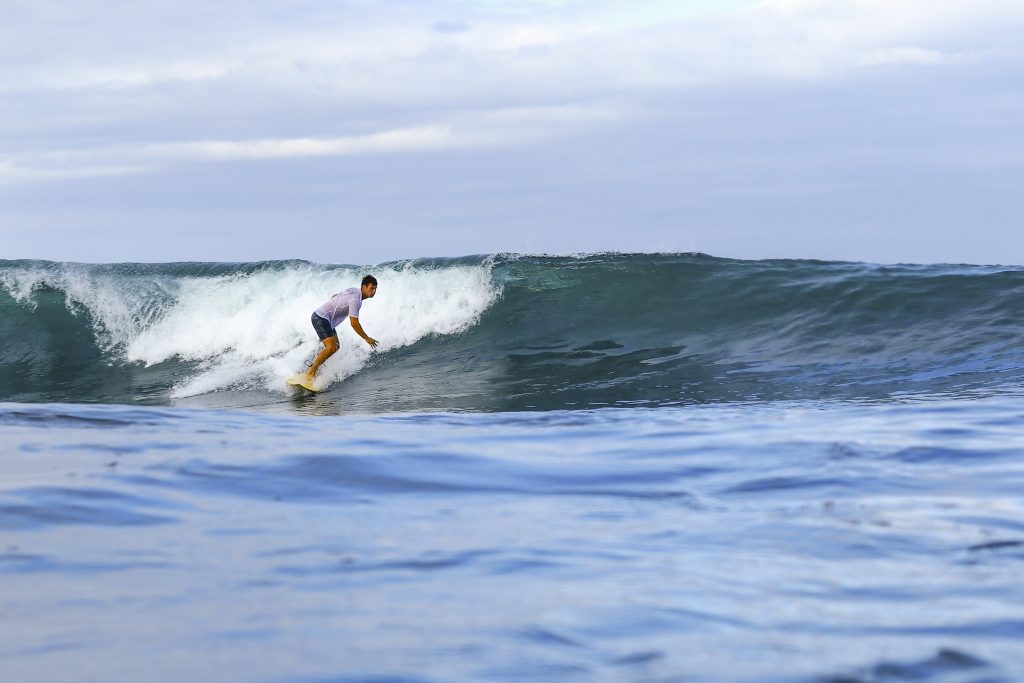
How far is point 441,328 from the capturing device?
51.1 ft

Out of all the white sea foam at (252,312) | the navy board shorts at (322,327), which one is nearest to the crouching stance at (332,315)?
the navy board shorts at (322,327)

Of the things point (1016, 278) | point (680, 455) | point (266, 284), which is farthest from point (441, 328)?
point (680, 455)

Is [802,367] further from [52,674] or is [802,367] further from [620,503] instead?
[52,674]

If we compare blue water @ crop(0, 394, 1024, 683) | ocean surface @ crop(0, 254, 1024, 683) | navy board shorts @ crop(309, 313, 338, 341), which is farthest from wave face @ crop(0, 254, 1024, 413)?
blue water @ crop(0, 394, 1024, 683)

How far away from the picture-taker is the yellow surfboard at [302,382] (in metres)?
13.3

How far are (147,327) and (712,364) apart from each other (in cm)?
947

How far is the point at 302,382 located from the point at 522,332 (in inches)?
132

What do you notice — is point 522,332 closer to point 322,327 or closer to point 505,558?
point 322,327

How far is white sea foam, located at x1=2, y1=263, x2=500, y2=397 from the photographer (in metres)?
14.9

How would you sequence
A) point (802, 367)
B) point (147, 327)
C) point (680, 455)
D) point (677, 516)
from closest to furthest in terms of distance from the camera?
point (677, 516) < point (680, 455) < point (802, 367) < point (147, 327)

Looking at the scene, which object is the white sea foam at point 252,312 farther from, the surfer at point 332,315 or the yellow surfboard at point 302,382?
the surfer at point 332,315

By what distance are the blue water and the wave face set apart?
16.0 feet

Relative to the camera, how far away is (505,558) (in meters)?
3.58

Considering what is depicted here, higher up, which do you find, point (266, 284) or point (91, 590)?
point (266, 284)
